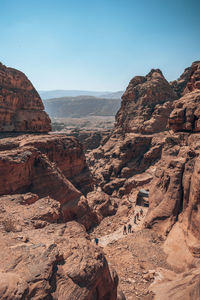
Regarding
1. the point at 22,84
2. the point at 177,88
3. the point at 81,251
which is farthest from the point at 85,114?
the point at 81,251

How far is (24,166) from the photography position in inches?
487

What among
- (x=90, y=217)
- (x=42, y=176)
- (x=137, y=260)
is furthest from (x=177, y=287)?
(x=90, y=217)

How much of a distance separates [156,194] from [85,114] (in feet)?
511

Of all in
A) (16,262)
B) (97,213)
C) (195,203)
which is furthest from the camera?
(97,213)

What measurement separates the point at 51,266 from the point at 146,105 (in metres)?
35.7

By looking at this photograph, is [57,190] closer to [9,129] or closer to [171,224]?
[171,224]

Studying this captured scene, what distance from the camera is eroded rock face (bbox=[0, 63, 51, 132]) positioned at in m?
25.2

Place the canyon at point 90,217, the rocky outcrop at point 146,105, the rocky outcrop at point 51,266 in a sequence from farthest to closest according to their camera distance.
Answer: the rocky outcrop at point 146,105
the canyon at point 90,217
the rocky outcrop at point 51,266

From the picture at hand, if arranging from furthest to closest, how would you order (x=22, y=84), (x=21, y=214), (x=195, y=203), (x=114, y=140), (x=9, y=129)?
(x=114, y=140) → (x=22, y=84) → (x=9, y=129) → (x=195, y=203) → (x=21, y=214)

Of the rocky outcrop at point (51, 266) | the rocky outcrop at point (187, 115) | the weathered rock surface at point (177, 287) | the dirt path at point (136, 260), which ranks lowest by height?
the dirt path at point (136, 260)

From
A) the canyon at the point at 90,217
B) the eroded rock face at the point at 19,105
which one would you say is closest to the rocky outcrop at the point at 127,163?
the canyon at the point at 90,217

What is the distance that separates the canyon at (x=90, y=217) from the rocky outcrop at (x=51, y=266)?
23mm

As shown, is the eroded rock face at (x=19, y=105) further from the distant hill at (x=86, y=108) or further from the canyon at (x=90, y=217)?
the distant hill at (x=86, y=108)

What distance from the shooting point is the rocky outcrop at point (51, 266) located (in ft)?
13.5
